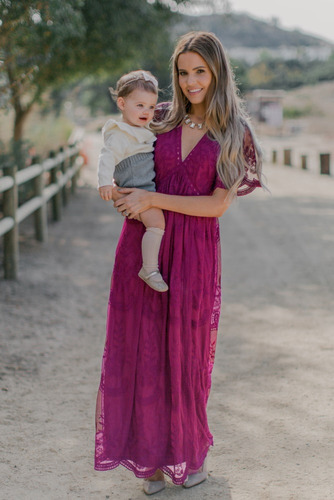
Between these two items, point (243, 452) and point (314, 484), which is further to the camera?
point (243, 452)

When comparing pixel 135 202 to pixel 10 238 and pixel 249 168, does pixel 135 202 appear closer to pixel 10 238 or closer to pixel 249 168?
pixel 249 168

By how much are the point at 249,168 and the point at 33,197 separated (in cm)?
669

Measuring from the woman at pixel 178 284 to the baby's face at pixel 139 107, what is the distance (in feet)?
0.32

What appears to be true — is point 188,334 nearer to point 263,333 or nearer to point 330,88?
point 263,333

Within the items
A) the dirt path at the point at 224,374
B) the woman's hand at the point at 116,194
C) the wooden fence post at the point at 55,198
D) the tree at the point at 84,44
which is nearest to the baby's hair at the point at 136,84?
the woman's hand at the point at 116,194

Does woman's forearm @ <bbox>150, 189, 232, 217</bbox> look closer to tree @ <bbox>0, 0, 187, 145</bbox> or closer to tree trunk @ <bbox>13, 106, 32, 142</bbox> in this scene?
tree @ <bbox>0, 0, 187, 145</bbox>

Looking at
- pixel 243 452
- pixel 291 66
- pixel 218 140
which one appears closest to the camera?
pixel 218 140

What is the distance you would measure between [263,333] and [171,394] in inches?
98.2

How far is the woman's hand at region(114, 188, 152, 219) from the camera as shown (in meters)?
2.76

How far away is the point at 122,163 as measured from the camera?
9.40ft

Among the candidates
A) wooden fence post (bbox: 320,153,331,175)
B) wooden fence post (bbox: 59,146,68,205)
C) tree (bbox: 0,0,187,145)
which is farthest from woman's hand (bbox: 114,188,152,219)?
wooden fence post (bbox: 320,153,331,175)

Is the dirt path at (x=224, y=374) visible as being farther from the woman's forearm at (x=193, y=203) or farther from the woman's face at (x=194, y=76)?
the woman's face at (x=194, y=76)

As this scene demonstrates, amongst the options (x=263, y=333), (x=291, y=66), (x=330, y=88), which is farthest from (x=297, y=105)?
(x=263, y=333)

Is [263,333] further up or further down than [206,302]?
further down
